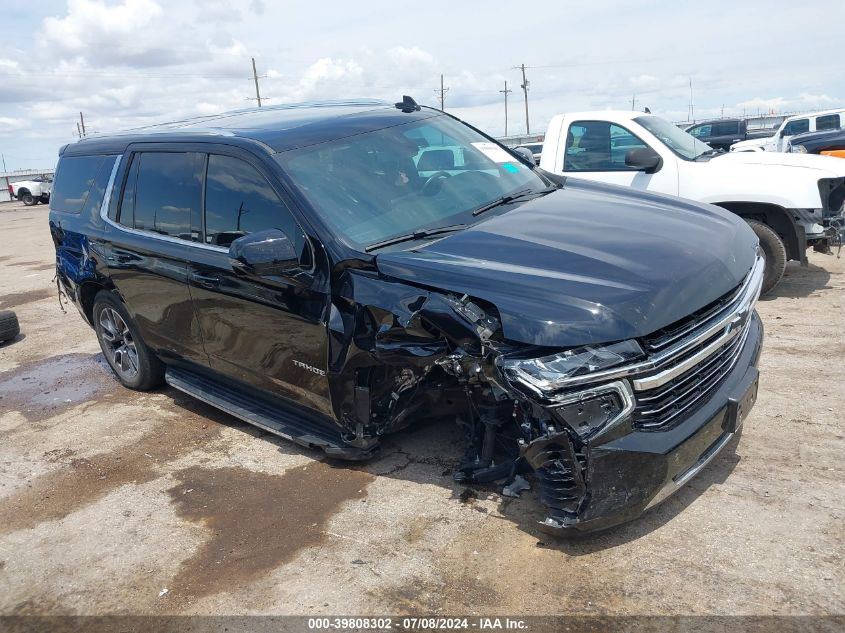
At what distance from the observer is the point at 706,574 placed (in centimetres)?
298

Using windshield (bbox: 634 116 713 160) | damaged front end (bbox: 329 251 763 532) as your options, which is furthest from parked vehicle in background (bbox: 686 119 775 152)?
damaged front end (bbox: 329 251 763 532)

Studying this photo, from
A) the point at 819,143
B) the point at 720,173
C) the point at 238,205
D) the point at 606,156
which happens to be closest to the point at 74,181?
the point at 238,205

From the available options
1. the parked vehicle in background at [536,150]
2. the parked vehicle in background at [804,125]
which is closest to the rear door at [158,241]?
the parked vehicle in background at [536,150]

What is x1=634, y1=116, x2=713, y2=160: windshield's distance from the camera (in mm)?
7453

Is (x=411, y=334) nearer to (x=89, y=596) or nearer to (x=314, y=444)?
(x=314, y=444)

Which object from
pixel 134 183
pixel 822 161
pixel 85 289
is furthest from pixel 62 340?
pixel 822 161

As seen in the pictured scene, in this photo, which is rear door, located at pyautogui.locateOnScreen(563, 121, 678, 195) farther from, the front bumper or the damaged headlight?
the damaged headlight

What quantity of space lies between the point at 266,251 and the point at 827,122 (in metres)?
17.8

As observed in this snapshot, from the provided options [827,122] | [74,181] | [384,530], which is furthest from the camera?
[827,122]

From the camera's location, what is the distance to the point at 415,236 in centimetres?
375

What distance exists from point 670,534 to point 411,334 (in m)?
1.45

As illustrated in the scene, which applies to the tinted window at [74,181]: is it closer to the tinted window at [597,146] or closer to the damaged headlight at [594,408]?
the damaged headlight at [594,408]

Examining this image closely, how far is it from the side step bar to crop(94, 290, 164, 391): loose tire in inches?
17.8

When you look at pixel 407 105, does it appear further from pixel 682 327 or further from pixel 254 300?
pixel 682 327
